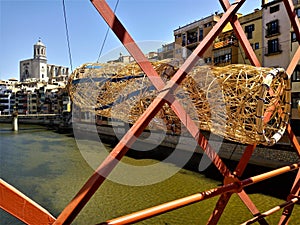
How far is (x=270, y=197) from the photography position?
6.30m

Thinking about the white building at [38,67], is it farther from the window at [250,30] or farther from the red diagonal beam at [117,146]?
the red diagonal beam at [117,146]

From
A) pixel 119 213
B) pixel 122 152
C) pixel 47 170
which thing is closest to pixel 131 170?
pixel 47 170

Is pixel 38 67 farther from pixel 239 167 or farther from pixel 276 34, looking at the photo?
pixel 239 167

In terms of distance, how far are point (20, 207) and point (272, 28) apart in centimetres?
1411

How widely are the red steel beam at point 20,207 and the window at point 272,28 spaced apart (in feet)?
45.3

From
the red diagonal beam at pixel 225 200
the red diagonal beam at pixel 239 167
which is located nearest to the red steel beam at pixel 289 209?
the red diagonal beam at pixel 239 167

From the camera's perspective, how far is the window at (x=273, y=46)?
1250cm

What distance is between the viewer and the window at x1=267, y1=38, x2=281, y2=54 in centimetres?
1250

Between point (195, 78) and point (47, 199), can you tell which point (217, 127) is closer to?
point (195, 78)

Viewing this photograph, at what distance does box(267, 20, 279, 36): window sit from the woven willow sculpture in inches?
496

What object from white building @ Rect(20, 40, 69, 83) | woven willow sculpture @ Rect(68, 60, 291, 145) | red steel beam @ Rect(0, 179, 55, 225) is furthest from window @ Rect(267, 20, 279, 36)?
white building @ Rect(20, 40, 69, 83)

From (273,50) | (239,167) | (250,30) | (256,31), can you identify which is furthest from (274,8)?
(239,167)

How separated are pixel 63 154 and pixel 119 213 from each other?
8.72m

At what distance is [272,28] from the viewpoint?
42.1 feet
